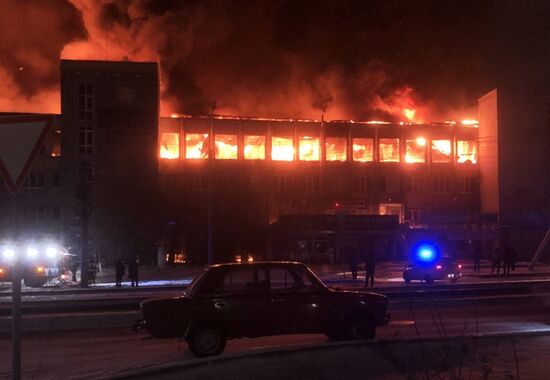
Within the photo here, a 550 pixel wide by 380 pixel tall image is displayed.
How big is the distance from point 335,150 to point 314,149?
242 cm

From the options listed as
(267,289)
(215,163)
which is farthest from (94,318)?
(215,163)

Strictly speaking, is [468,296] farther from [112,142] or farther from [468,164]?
[468,164]

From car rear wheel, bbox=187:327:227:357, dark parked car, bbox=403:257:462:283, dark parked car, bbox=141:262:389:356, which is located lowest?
dark parked car, bbox=403:257:462:283

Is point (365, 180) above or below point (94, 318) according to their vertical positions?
above

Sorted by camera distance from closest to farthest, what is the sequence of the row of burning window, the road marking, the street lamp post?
1. the street lamp post
2. the road marking
3. the row of burning window

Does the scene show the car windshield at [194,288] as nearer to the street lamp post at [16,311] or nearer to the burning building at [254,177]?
the street lamp post at [16,311]

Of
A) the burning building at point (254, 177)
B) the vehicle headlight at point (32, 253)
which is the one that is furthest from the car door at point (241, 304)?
the burning building at point (254, 177)

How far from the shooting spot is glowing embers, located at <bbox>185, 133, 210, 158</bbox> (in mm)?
75625

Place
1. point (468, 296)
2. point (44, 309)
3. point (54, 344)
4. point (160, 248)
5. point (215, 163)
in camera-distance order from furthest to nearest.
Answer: point (215, 163) → point (160, 248) → point (468, 296) → point (44, 309) → point (54, 344)

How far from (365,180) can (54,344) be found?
6745 cm

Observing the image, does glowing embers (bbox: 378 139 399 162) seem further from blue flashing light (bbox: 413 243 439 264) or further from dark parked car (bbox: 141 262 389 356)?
dark parked car (bbox: 141 262 389 356)

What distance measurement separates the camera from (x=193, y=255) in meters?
68.3

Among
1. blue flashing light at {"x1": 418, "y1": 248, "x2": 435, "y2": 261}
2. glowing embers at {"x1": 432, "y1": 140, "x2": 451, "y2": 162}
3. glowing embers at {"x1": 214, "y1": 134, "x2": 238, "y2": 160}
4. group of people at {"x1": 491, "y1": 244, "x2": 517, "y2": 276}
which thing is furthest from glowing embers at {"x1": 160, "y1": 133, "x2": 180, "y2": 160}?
blue flashing light at {"x1": 418, "y1": 248, "x2": 435, "y2": 261}

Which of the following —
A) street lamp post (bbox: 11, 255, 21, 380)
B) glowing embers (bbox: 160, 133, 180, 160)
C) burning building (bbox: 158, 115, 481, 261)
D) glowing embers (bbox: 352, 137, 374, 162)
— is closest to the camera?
street lamp post (bbox: 11, 255, 21, 380)
